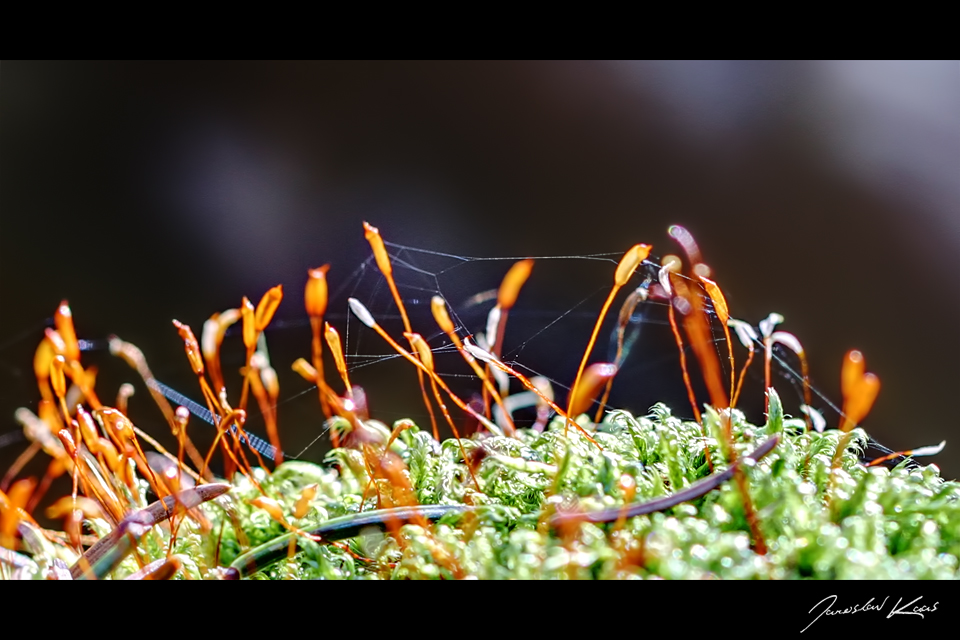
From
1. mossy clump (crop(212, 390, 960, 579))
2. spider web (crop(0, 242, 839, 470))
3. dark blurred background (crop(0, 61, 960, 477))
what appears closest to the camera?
mossy clump (crop(212, 390, 960, 579))

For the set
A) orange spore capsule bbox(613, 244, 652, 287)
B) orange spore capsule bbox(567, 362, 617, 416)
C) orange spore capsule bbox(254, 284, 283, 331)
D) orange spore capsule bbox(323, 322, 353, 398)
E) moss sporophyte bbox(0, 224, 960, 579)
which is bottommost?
moss sporophyte bbox(0, 224, 960, 579)

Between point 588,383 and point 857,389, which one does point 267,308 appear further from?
point 857,389

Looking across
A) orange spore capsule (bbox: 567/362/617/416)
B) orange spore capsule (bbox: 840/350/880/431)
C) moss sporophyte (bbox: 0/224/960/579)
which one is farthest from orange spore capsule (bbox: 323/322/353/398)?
orange spore capsule (bbox: 840/350/880/431)

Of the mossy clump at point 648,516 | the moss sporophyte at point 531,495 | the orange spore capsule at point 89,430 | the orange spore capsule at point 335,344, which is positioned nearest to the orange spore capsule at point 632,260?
the moss sporophyte at point 531,495
